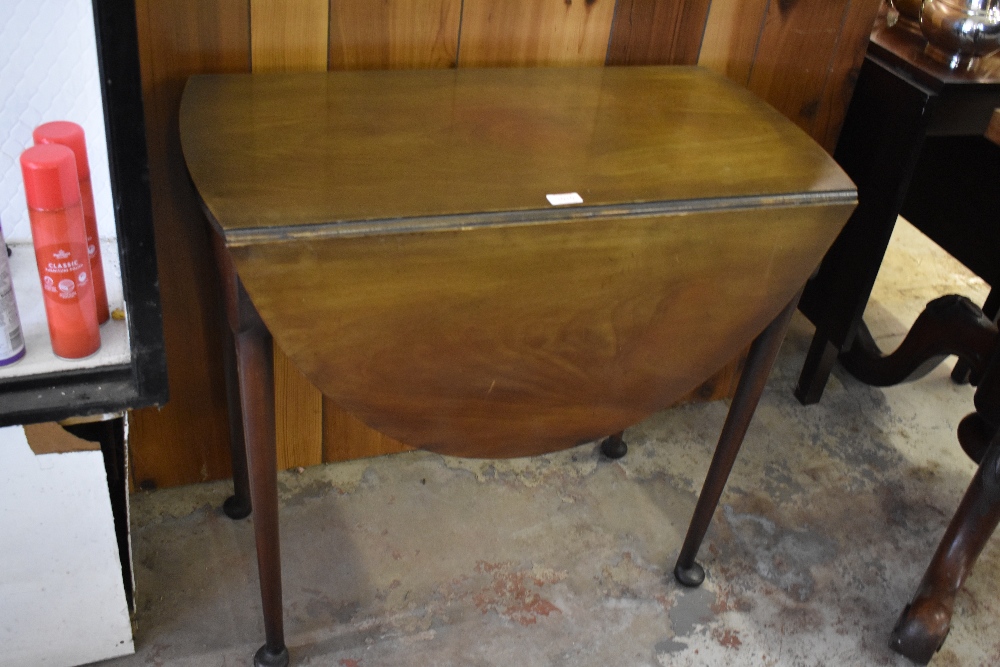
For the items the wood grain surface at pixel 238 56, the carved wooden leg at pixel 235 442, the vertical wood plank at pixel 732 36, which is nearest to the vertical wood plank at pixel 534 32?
the wood grain surface at pixel 238 56

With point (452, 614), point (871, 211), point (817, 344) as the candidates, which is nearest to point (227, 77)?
point (452, 614)

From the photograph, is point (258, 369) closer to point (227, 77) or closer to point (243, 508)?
point (227, 77)

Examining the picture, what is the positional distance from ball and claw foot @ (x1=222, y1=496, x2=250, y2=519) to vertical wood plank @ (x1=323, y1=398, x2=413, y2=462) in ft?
0.61

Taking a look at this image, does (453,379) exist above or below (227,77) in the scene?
below

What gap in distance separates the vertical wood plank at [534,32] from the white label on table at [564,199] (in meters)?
0.45

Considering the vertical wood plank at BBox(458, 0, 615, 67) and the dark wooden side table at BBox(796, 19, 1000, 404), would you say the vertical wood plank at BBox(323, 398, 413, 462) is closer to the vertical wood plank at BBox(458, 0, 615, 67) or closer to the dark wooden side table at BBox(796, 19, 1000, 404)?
the vertical wood plank at BBox(458, 0, 615, 67)

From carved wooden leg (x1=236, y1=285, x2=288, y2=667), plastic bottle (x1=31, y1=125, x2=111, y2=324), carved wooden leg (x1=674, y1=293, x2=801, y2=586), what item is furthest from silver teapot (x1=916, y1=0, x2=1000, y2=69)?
plastic bottle (x1=31, y1=125, x2=111, y2=324)

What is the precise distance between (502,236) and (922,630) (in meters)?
0.99

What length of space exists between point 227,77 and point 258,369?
1.41 ft

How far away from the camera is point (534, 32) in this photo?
143cm

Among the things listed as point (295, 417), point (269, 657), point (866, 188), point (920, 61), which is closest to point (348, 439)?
point (295, 417)

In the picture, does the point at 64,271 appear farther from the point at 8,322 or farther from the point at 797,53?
the point at 797,53

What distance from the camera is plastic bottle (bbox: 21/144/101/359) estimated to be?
37.3 inches

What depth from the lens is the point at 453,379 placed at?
1144 mm
